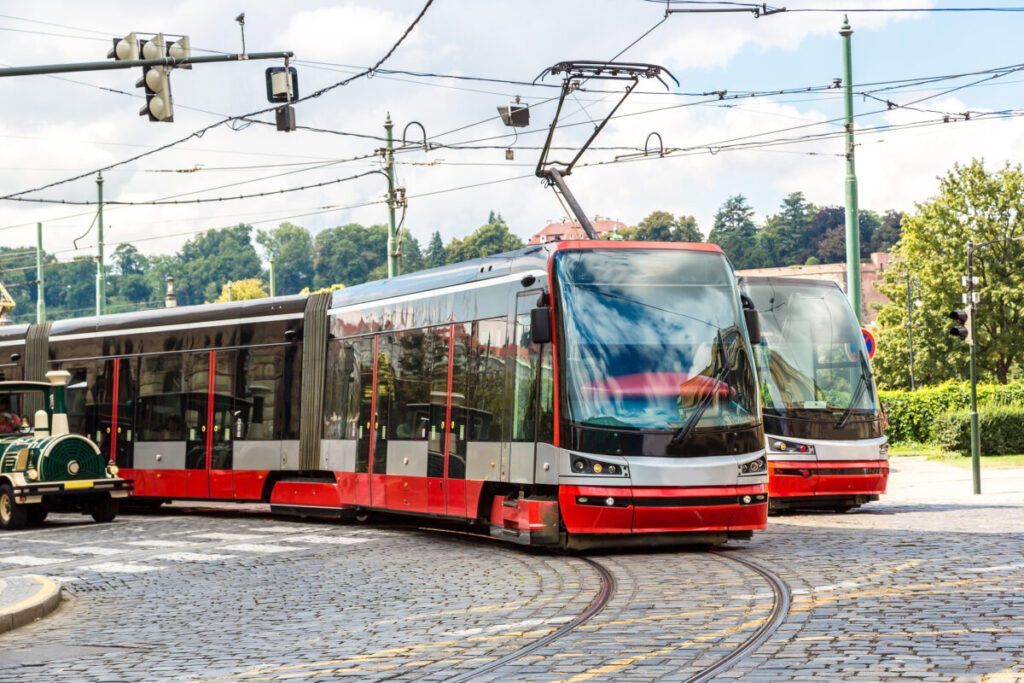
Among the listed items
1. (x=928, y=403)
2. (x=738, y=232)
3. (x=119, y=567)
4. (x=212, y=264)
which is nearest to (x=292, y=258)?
(x=212, y=264)

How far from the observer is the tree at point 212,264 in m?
162

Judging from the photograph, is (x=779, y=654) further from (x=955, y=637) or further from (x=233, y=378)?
(x=233, y=378)

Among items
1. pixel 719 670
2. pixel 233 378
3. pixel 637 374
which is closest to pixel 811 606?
pixel 719 670

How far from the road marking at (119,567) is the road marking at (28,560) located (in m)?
0.73

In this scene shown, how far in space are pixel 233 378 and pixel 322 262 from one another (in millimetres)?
146754

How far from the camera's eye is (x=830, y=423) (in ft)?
60.1

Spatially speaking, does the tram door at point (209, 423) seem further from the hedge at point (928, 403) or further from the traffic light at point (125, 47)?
the hedge at point (928, 403)

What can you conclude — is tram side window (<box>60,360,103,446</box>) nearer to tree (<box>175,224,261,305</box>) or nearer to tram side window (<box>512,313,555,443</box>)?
tram side window (<box>512,313,555,443</box>)

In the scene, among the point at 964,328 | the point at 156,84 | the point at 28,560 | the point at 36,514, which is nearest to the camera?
the point at 28,560

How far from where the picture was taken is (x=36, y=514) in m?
20.8

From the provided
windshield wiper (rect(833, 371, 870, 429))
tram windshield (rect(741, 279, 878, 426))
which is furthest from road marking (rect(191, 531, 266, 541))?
windshield wiper (rect(833, 371, 870, 429))

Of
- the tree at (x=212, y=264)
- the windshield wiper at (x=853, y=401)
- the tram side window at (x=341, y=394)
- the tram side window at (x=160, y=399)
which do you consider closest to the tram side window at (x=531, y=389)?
the tram side window at (x=341, y=394)

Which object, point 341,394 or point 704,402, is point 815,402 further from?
point 341,394

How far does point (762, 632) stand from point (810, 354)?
10.7 meters
